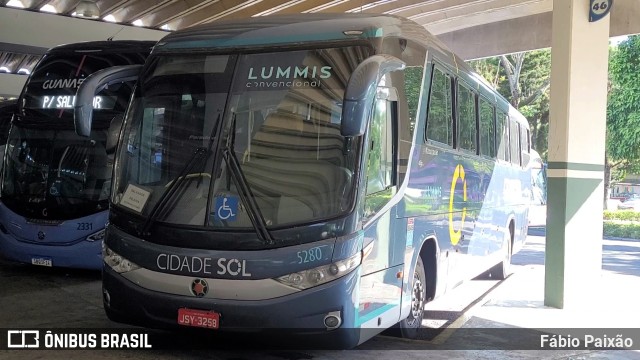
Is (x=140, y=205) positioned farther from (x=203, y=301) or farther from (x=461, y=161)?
(x=461, y=161)

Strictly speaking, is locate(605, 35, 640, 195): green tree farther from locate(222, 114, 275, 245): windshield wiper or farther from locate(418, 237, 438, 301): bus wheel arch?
locate(222, 114, 275, 245): windshield wiper

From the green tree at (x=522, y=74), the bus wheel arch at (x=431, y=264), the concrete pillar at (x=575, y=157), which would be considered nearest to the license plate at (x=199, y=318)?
the bus wheel arch at (x=431, y=264)

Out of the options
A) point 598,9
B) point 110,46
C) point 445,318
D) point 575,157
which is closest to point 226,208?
point 445,318

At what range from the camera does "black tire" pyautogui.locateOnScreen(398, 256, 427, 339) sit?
7.33 metres

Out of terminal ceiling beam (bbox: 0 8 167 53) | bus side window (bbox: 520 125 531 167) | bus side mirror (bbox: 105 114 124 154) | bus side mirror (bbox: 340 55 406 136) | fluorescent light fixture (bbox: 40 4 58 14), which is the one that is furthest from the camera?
fluorescent light fixture (bbox: 40 4 58 14)

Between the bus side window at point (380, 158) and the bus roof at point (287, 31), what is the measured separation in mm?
705

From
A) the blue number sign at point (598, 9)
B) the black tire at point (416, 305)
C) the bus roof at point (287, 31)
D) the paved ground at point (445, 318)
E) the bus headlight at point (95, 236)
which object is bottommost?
the paved ground at point (445, 318)

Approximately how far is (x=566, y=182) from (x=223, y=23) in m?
5.27

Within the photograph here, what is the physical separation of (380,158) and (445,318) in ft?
12.4

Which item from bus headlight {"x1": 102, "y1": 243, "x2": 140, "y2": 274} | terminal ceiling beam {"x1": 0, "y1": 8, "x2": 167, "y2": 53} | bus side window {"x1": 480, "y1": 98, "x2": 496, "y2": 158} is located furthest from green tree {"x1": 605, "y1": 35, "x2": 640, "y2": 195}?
bus headlight {"x1": 102, "y1": 243, "x2": 140, "y2": 274}

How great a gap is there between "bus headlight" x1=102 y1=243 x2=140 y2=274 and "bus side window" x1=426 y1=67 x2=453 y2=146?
335 centimetres

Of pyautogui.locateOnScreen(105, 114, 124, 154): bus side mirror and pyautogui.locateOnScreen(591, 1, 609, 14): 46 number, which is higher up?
pyautogui.locateOnScreen(591, 1, 609, 14): 46 number

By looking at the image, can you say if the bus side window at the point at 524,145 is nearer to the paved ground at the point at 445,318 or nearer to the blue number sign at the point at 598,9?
the paved ground at the point at 445,318

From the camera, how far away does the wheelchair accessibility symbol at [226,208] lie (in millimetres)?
5707
